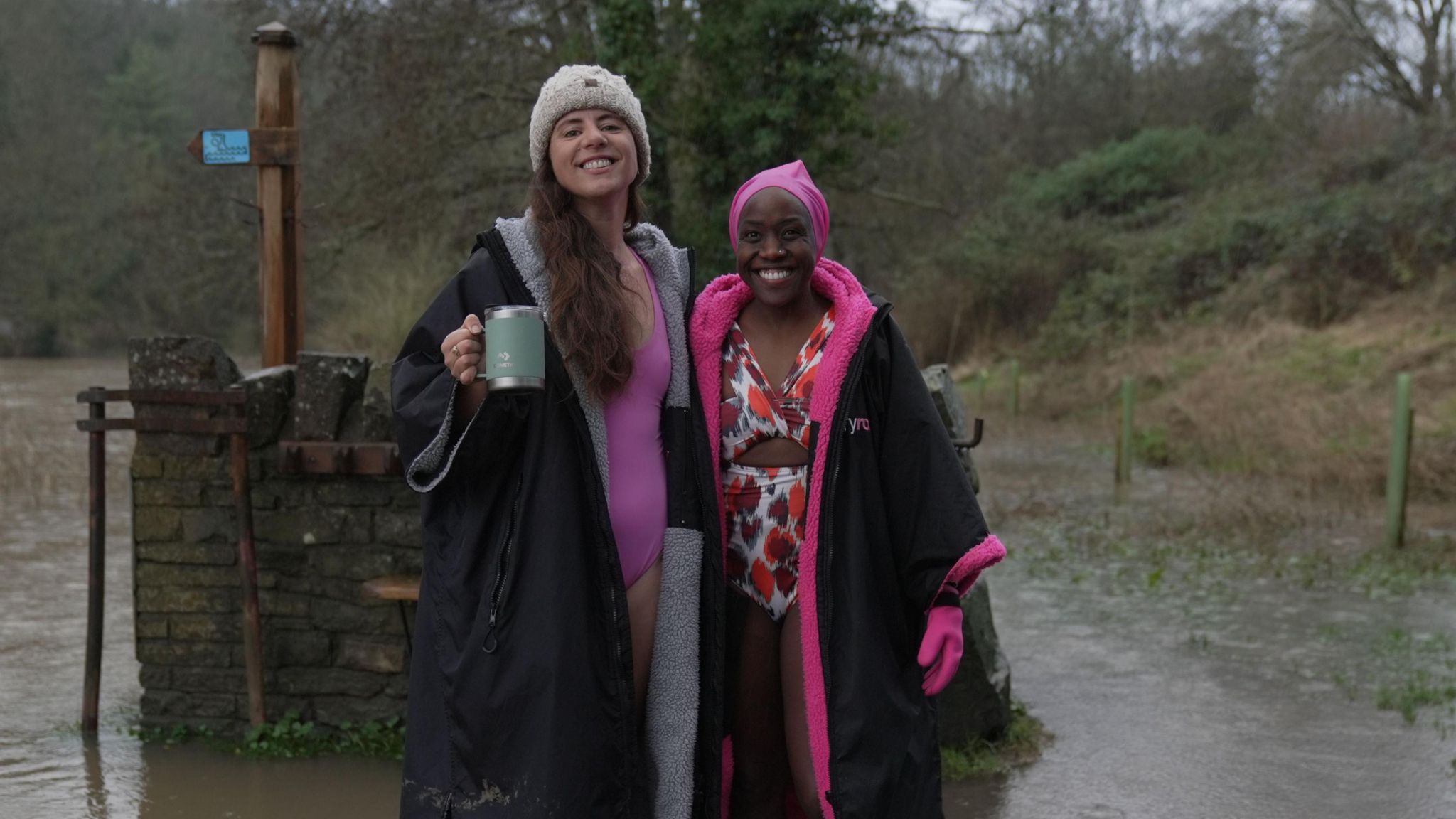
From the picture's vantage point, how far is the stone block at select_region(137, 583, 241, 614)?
200 inches

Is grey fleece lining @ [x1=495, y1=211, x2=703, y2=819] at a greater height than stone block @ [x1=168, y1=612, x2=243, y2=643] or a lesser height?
greater

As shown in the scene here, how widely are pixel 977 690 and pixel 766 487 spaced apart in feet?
7.72

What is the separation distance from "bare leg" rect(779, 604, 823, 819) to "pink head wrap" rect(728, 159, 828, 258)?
81 centimetres

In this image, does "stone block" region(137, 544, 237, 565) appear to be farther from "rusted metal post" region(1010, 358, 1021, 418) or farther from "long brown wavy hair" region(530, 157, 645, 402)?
"rusted metal post" region(1010, 358, 1021, 418)

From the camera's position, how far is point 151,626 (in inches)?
201

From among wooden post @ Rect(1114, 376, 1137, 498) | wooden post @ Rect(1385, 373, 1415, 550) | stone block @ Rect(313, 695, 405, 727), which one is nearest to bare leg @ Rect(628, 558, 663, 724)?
stone block @ Rect(313, 695, 405, 727)

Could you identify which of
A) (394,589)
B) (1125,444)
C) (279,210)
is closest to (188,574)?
(394,589)

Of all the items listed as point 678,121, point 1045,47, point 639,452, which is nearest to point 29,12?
point 1045,47

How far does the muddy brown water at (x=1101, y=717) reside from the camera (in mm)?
4586

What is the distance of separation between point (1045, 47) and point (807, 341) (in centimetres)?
2505

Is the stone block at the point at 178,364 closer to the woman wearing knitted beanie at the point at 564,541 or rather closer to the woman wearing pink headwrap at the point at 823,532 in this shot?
the woman wearing knitted beanie at the point at 564,541

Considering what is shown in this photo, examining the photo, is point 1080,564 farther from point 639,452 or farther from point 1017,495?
point 639,452

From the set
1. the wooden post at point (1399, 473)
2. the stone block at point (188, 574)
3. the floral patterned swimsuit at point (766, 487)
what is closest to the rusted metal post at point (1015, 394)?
the wooden post at point (1399, 473)

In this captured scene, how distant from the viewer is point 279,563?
5109mm
